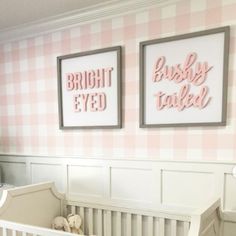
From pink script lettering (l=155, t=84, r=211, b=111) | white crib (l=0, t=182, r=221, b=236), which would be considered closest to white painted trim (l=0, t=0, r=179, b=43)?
pink script lettering (l=155, t=84, r=211, b=111)

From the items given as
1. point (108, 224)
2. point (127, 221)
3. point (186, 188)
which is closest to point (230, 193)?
point (186, 188)

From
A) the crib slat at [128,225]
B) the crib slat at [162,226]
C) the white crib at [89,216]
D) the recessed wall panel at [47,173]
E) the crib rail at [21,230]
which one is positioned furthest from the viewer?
the recessed wall panel at [47,173]

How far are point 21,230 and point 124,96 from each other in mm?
1070

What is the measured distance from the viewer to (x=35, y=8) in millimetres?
1847

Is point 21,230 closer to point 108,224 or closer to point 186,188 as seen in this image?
point 108,224

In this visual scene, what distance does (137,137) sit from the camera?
1810 mm

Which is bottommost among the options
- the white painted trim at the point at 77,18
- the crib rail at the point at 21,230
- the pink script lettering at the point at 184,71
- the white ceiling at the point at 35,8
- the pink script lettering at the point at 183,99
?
the crib rail at the point at 21,230

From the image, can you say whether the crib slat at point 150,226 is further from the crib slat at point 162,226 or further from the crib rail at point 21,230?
the crib rail at point 21,230

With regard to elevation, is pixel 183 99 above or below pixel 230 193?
above

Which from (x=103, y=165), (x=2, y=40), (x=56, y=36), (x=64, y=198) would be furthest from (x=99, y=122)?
(x=2, y=40)

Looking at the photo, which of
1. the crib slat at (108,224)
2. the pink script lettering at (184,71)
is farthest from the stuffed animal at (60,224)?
the pink script lettering at (184,71)

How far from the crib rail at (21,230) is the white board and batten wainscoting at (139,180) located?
2.01ft

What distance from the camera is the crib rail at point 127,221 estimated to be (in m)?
1.67

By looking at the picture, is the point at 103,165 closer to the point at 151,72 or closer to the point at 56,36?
the point at 151,72
